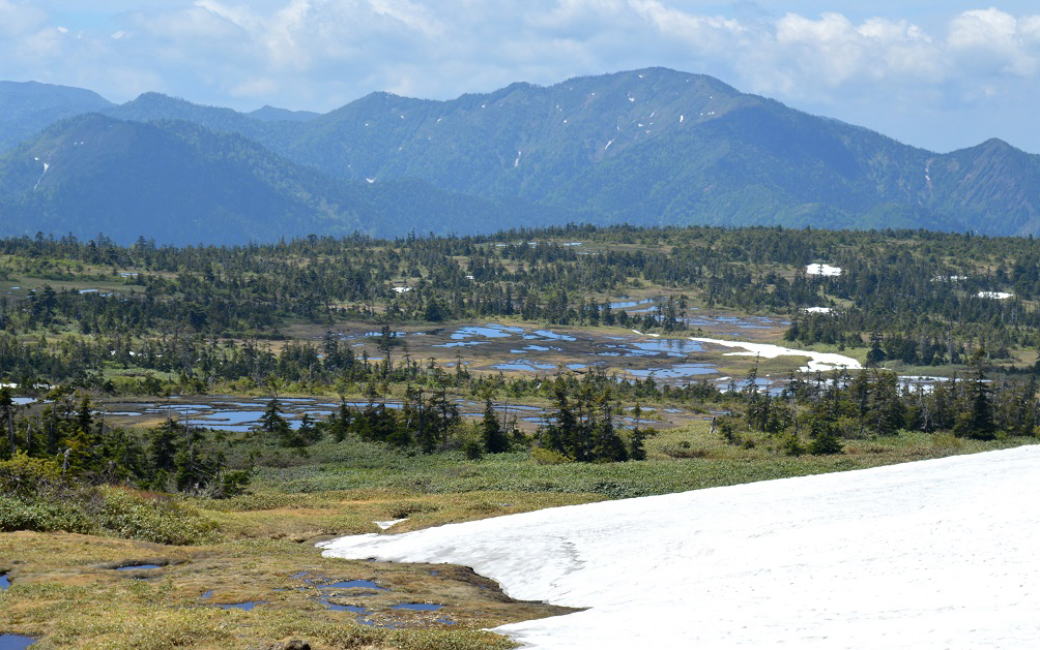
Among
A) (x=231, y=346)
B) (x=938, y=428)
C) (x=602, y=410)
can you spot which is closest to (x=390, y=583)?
(x=602, y=410)

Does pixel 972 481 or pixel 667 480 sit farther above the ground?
pixel 972 481

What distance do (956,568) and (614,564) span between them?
35.5 ft

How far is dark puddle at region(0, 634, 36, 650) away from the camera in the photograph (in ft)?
77.0

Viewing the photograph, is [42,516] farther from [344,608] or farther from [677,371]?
[677,371]

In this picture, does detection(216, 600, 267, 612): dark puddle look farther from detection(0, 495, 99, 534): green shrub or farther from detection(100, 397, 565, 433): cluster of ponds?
detection(100, 397, 565, 433): cluster of ponds

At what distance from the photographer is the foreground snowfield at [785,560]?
2269 centimetres

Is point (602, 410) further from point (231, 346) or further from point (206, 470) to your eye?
point (231, 346)

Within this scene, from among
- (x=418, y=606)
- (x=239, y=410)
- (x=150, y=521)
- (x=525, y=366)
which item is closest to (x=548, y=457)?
(x=150, y=521)

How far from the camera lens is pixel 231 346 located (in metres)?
188

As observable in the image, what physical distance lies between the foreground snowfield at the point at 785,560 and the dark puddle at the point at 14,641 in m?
11.2

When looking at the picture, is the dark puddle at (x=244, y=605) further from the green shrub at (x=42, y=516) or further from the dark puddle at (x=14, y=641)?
the green shrub at (x=42, y=516)

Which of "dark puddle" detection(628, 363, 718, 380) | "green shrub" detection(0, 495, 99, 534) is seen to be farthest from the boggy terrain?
"dark puddle" detection(628, 363, 718, 380)

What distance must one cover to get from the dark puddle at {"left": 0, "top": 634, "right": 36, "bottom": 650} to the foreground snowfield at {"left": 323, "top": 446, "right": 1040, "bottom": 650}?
1125cm

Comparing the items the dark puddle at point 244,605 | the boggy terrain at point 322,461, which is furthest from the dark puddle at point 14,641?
the dark puddle at point 244,605
